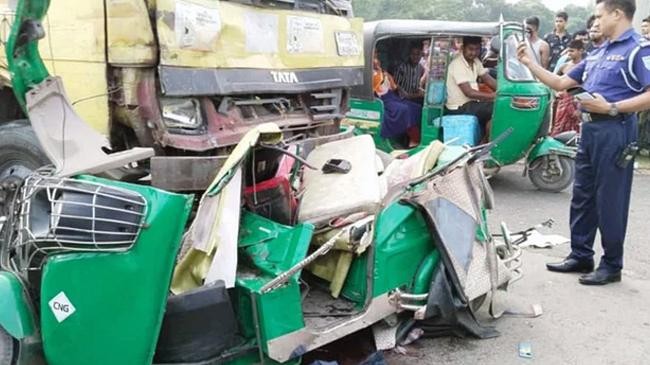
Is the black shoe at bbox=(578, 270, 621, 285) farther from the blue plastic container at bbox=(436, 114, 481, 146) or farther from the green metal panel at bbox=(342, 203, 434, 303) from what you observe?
the blue plastic container at bbox=(436, 114, 481, 146)

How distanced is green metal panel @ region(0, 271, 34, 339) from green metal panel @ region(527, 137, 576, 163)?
5.83m

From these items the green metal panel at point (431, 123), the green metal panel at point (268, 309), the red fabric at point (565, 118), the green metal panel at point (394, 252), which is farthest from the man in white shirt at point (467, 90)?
the green metal panel at point (268, 309)

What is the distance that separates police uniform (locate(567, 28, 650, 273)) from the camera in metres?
3.86

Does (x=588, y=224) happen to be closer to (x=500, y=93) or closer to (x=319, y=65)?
(x=319, y=65)

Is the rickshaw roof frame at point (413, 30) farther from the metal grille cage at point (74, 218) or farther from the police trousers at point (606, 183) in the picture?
the metal grille cage at point (74, 218)

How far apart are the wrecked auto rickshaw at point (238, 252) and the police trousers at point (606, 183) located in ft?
3.04

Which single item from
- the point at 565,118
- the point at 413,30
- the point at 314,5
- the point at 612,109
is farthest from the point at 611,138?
the point at 565,118

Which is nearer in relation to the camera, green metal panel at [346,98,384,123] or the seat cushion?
the seat cushion

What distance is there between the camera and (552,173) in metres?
7.01

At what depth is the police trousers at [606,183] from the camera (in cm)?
394

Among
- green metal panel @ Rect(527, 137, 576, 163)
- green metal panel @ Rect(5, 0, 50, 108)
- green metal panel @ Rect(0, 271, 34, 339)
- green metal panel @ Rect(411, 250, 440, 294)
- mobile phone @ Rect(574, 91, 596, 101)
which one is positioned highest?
green metal panel @ Rect(5, 0, 50, 108)

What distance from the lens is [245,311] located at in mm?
2604

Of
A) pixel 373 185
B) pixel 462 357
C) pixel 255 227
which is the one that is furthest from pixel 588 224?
pixel 255 227

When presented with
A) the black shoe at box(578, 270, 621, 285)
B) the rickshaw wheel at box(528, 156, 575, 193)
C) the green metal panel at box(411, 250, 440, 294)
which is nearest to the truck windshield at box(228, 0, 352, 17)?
the green metal panel at box(411, 250, 440, 294)
